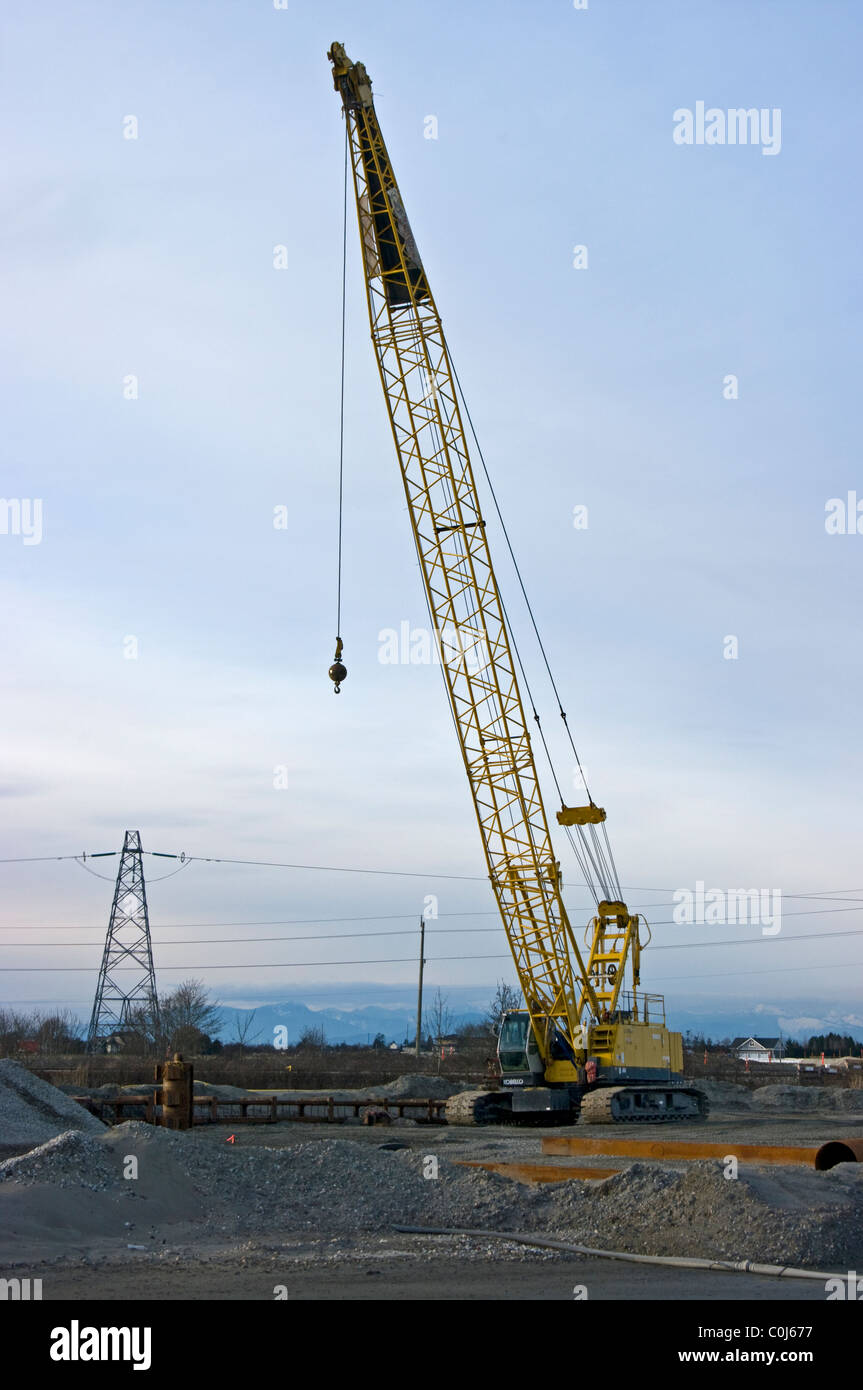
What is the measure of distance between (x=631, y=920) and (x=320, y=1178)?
1875 centimetres

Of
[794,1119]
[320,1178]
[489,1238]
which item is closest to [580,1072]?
[794,1119]

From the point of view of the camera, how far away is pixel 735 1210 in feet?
41.3

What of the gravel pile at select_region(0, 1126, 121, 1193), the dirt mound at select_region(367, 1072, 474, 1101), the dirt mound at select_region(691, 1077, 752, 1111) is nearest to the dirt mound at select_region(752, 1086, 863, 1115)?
the dirt mound at select_region(691, 1077, 752, 1111)

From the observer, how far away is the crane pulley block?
32719 millimetres

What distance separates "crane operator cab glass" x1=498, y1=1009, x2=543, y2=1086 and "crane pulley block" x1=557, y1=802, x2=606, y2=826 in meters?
5.09

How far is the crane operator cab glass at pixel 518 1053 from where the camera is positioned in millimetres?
31578

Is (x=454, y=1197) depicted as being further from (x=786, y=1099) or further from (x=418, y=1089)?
(x=786, y=1099)

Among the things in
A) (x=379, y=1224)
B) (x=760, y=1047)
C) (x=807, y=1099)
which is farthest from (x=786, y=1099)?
(x=760, y=1047)

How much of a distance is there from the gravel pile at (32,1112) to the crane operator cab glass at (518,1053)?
11207 mm

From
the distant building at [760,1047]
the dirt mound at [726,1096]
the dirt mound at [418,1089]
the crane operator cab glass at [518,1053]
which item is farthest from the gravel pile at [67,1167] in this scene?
the distant building at [760,1047]

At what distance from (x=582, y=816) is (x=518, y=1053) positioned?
6.29m

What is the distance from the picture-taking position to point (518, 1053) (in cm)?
3183
